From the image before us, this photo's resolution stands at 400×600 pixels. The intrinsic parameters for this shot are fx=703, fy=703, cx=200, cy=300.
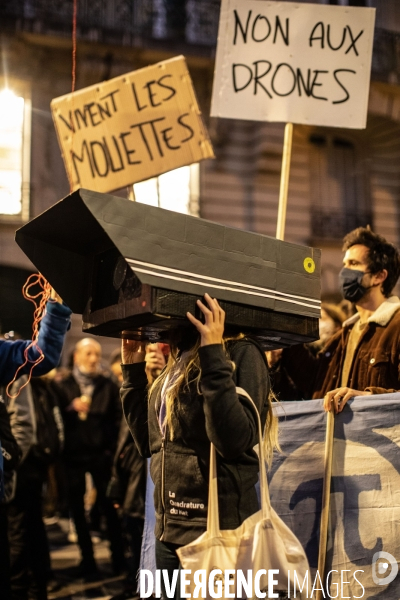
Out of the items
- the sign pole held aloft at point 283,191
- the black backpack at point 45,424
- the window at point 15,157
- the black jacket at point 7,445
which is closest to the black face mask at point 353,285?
the sign pole held aloft at point 283,191

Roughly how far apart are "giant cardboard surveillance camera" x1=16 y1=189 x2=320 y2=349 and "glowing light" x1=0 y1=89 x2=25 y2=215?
9.80 m

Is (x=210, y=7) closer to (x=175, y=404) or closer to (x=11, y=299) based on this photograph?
(x=11, y=299)

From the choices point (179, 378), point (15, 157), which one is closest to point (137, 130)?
point (179, 378)

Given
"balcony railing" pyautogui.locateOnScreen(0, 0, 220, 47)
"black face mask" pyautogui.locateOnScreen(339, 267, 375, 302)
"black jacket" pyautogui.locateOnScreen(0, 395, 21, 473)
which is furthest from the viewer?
"balcony railing" pyautogui.locateOnScreen(0, 0, 220, 47)

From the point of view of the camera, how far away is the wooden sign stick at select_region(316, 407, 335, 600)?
3016 mm

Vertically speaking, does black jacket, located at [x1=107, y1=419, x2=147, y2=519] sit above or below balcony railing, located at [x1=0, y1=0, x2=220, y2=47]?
below

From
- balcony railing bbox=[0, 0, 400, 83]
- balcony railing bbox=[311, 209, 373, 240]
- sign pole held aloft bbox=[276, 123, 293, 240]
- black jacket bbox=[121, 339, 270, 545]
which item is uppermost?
balcony railing bbox=[0, 0, 400, 83]

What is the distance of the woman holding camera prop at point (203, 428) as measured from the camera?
209cm

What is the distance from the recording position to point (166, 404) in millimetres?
2330

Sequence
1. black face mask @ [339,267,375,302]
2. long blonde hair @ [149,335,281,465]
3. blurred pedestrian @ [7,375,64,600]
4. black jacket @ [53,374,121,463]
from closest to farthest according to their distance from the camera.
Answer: long blonde hair @ [149,335,281,465] < black face mask @ [339,267,375,302] < blurred pedestrian @ [7,375,64,600] < black jacket @ [53,374,121,463]

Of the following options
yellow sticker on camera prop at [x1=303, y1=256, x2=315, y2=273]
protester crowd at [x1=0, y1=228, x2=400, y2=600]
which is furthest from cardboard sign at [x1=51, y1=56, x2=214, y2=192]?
yellow sticker on camera prop at [x1=303, y1=256, x2=315, y2=273]

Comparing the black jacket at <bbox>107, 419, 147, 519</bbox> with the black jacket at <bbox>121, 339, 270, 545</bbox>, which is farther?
the black jacket at <bbox>107, 419, 147, 519</bbox>

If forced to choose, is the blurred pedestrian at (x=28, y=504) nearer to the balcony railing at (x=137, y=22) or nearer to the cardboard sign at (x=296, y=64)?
the cardboard sign at (x=296, y=64)

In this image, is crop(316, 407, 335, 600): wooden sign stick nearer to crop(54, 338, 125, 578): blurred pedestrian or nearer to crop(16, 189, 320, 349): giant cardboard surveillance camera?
crop(16, 189, 320, 349): giant cardboard surveillance camera
